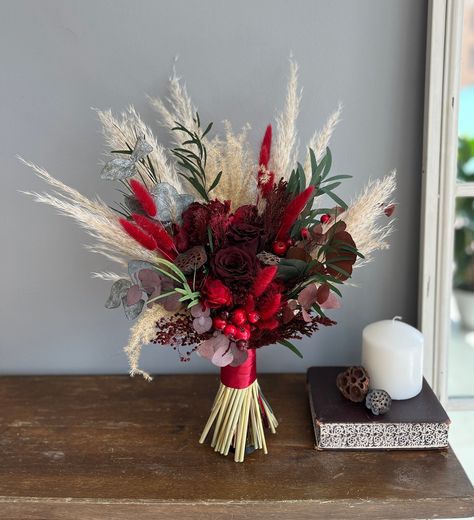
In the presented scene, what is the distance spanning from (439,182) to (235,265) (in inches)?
21.0

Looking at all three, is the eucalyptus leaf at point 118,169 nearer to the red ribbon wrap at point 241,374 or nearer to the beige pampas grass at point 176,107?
the beige pampas grass at point 176,107

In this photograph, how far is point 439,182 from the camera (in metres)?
1.08

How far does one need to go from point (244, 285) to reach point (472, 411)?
2.45 ft

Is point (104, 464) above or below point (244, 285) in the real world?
below

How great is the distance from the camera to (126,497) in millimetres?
846

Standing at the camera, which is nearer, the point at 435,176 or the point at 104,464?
the point at 104,464

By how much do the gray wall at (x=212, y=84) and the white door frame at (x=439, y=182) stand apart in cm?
4

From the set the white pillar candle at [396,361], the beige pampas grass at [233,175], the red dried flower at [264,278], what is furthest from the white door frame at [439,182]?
the red dried flower at [264,278]

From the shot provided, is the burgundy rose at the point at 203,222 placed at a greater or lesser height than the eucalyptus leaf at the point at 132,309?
greater

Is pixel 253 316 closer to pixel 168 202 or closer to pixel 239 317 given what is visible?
pixel 239 317

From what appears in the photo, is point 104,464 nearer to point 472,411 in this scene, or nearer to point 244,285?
point 244,285

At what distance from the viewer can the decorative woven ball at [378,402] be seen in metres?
0.94

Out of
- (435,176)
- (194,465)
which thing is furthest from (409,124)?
(194,465)

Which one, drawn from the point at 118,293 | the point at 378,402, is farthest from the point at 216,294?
the point at 378,402
